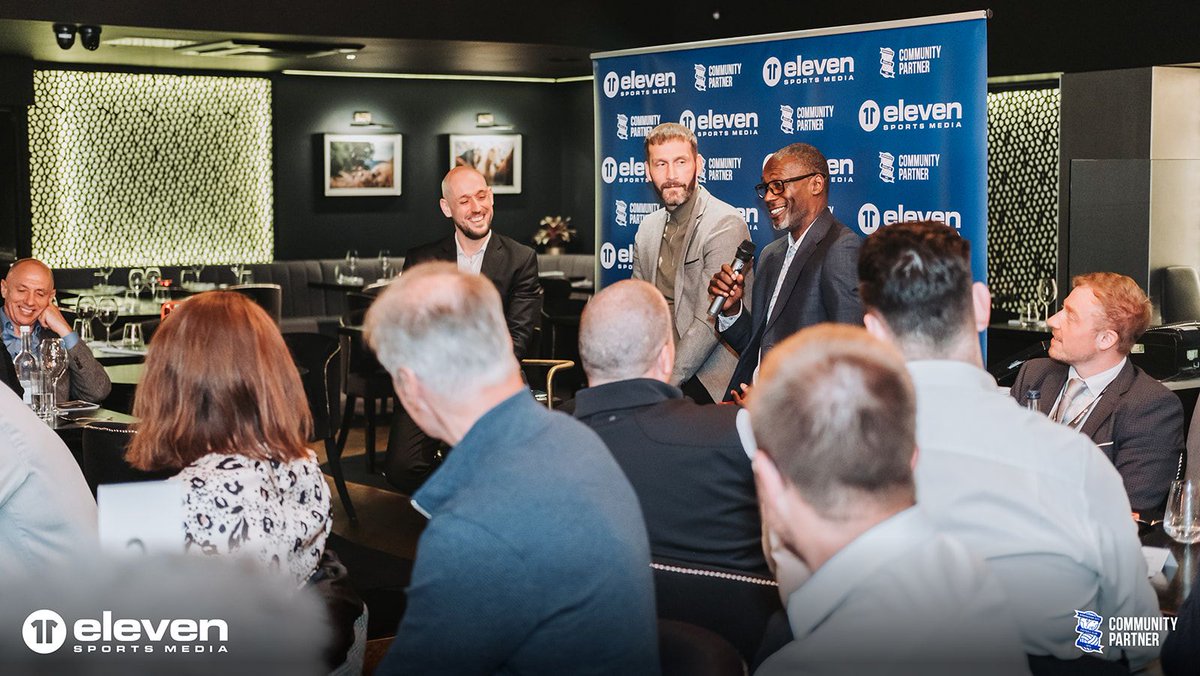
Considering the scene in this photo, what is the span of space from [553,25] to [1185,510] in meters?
7.40

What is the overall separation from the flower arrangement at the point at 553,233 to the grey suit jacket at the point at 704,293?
27.0 ft

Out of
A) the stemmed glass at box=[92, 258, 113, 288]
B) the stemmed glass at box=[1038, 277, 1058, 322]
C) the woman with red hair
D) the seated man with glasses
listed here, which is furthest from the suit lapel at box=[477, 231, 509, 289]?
the stemmed glass at box=[92, 258, 113, 288]

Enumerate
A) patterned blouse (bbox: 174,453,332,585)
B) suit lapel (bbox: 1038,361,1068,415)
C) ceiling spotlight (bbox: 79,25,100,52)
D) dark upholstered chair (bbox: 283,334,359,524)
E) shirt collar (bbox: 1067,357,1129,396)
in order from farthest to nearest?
ceiling spotlight (bbox: 79,25,100,52), dark upholstered chair (bbox: 283,334,359,524), suit lapel (bbox: 1038,361,1068,415), shirt collar (bbox: 1067,357,1129,396), patterned blouse (bbox: 174,453,332,585)

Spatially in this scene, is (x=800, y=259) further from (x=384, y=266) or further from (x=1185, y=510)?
(x=384, y=266)

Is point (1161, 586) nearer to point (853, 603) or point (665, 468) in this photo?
point (665, 468)

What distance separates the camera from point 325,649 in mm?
2506

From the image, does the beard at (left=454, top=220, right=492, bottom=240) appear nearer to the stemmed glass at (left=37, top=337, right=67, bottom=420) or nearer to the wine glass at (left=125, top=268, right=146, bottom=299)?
the stemmed glass at (left=37, top=337, right=67, bottom=420)

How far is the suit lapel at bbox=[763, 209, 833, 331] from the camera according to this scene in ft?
15.8

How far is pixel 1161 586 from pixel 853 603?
5.23ft

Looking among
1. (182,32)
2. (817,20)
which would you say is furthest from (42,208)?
(817,20)

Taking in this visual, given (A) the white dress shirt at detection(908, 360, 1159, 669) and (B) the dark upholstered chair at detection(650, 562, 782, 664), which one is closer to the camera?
(A) the white dress shirt at detection(908, 360, 1159, 669)

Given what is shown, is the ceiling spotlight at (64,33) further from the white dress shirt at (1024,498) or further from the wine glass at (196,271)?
the white dress shirt at (1024,498)

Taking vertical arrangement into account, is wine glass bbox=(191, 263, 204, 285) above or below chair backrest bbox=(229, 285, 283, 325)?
above

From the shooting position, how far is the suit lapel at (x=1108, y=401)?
3.64 meters
